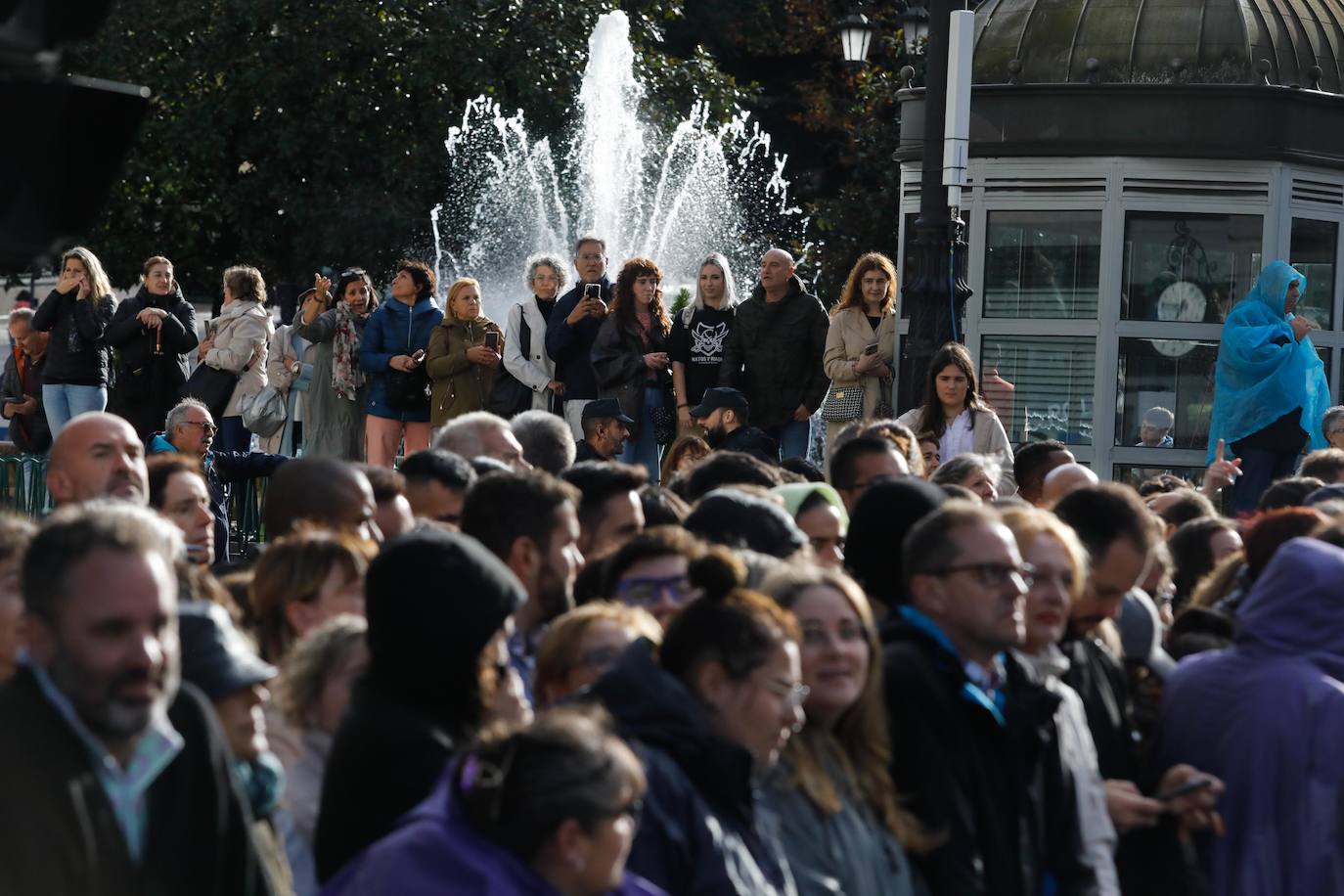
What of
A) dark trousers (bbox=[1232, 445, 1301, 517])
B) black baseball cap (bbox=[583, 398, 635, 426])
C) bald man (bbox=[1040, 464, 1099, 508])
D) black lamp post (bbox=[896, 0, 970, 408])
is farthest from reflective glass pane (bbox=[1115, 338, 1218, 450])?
bald man (bbox=[1040, 464, 1099, 508])

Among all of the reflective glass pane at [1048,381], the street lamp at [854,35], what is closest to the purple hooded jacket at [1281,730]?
the reflective glass pane at [1048,381]

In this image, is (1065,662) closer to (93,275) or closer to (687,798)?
(687,798)

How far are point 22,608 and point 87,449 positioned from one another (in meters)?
3.87

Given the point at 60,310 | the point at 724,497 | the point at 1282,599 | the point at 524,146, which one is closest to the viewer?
the point at 1282,599

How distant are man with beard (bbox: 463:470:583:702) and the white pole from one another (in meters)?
8.36

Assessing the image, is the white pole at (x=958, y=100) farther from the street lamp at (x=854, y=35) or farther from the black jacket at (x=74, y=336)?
the street lamp at (x=854, y=35)

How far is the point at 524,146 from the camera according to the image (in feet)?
103

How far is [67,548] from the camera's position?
387cm

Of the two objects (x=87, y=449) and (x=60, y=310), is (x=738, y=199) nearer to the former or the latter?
(x=60, y=310)

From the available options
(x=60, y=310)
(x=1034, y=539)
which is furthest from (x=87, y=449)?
(x=60, y=310)

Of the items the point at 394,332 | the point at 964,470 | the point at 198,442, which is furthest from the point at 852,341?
the point at 964,470

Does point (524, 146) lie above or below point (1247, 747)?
above

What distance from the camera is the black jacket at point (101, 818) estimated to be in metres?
3.59

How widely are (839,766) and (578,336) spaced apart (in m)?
10.4
